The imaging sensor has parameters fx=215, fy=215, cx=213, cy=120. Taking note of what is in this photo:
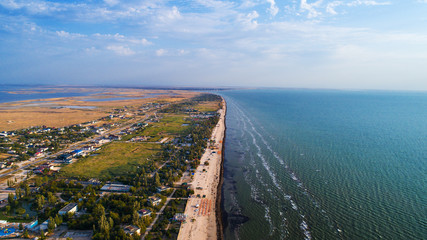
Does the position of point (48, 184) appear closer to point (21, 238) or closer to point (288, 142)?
point (21, 238)

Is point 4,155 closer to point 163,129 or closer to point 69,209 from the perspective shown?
point 69,209

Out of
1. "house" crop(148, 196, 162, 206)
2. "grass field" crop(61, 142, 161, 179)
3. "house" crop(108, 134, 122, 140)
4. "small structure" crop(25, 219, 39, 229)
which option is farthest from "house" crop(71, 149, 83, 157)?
"house" crop(148, 196, 162, 206)

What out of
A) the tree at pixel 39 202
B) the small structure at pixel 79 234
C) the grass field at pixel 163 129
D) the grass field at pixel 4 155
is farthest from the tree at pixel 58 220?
the grass field at pixel 163 129

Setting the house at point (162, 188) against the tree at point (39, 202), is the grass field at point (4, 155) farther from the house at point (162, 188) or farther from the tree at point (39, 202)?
the house at point (162, 188)

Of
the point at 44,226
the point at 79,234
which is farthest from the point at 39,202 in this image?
the point at 79,234

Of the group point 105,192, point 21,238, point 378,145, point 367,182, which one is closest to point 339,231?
point 367,182

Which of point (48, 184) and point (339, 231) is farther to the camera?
point (48, 184)

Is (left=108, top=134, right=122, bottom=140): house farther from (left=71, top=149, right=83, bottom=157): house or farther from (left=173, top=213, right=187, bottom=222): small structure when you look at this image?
(left=173, top=213, right=187, bottom=222): small structure

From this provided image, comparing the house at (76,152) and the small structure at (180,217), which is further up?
the house at (76,152)
